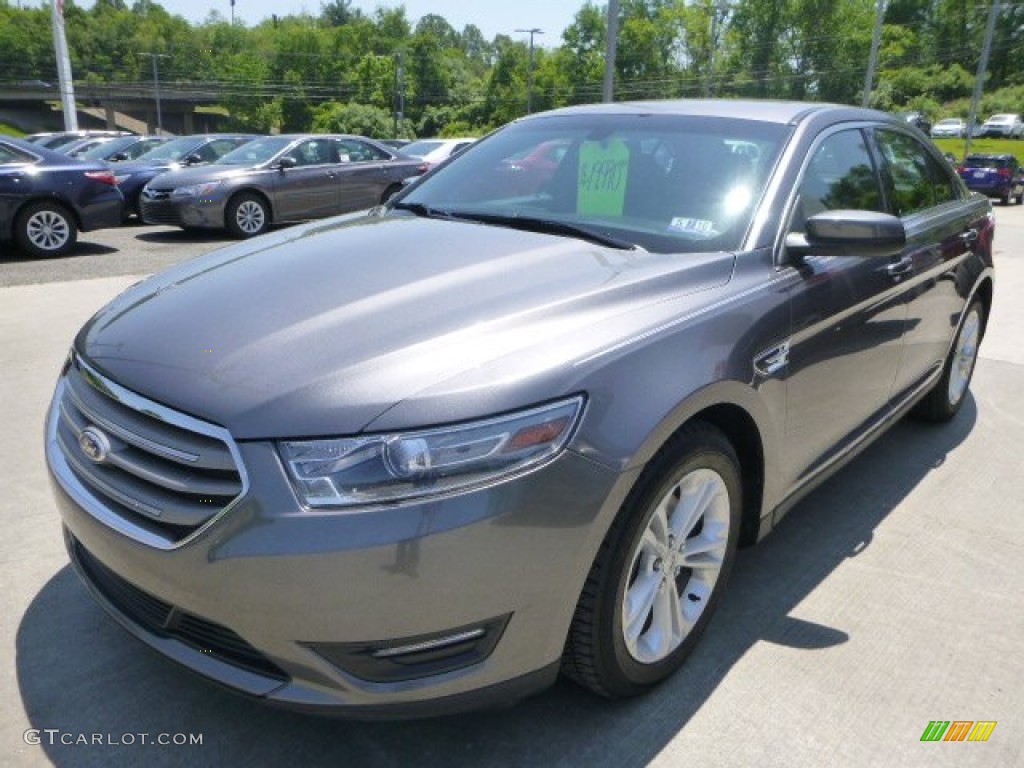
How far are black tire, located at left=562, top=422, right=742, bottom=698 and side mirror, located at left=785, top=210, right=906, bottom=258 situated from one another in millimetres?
733

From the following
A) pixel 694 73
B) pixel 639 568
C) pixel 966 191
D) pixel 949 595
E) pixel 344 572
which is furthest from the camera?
pixel 694 73

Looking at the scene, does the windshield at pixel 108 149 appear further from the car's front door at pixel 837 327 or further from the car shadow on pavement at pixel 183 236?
the car's front door at pixel 837 327

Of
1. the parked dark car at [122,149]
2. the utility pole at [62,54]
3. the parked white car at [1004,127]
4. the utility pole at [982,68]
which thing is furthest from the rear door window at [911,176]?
the parked white car at [1004,127]

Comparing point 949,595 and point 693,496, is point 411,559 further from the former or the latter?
point 949,595

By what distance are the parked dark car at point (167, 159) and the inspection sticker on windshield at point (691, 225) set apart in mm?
11988

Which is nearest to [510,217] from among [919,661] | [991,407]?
[919,661]

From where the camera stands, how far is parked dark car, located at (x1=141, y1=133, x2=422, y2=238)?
11.4 meters

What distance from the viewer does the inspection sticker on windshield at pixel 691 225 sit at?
8.79ft

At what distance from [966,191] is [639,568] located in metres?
3.59

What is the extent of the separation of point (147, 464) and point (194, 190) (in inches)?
408

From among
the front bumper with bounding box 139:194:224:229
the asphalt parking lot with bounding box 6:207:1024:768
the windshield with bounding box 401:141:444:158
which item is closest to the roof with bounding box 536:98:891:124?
the asphalt parking lot with bounding box 6:207:1024:768

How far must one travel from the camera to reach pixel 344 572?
5.54 feet

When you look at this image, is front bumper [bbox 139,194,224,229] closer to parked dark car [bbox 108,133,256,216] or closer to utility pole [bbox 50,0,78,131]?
parked dark car [bbox 108,133,256,216]

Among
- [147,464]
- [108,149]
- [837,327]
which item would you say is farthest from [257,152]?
[147,464]
